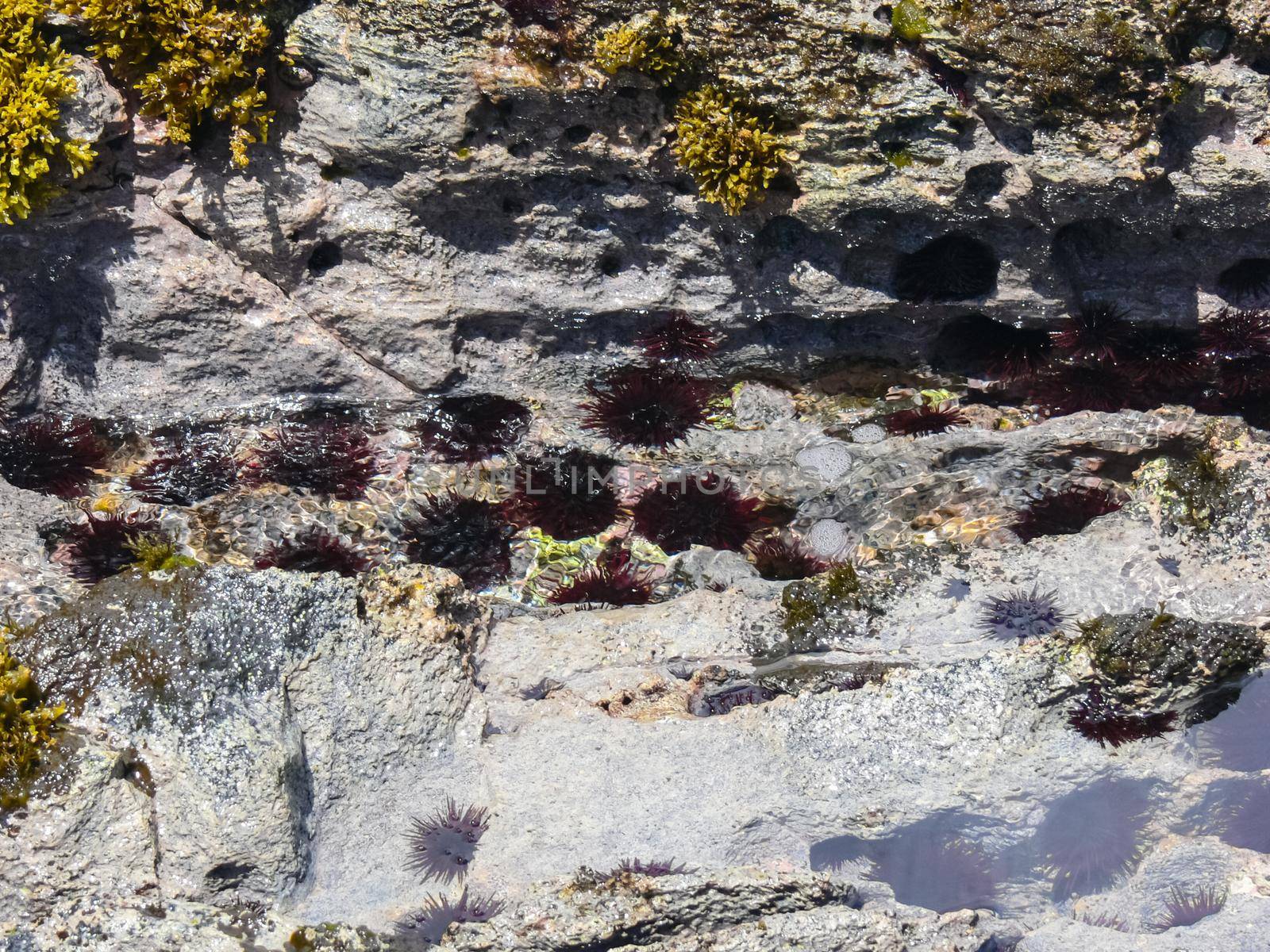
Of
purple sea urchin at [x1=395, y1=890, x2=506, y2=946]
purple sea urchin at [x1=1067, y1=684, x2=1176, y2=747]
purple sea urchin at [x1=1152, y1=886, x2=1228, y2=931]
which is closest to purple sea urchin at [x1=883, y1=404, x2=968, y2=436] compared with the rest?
purple sea urchin at [x1=1067, y1=684, x2=1176, y2=747]

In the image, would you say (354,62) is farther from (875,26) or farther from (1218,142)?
(1218,142)

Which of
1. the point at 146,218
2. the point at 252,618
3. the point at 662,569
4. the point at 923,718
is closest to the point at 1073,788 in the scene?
the point at 923,718

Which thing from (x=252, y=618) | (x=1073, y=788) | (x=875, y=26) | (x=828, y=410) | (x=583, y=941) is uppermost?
(x=875, y=26)

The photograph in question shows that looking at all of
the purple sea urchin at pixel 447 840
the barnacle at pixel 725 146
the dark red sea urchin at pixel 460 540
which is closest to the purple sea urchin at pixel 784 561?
the dark red sea urchin at pixel 460 540

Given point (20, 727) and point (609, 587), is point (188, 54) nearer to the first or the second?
point (20, 727)

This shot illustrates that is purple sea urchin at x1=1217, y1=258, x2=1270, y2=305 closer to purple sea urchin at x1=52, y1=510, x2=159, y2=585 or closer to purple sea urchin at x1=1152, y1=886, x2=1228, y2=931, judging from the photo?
purple sea urchin at x1=1152, y1=886, x2=1228, y2=931
